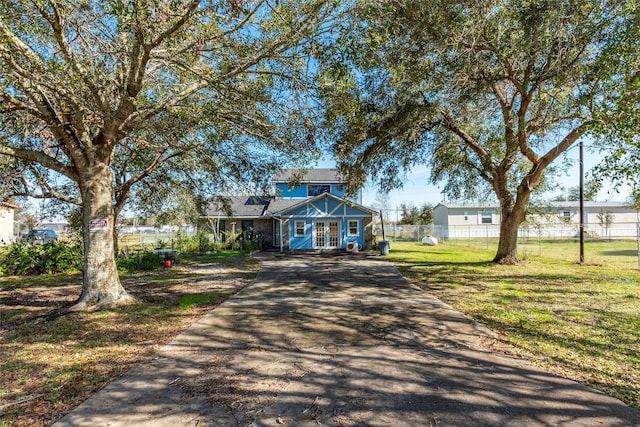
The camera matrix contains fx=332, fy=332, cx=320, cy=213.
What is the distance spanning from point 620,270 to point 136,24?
15992 mm

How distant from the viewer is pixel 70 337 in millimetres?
5273

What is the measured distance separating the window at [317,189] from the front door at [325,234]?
163 inches

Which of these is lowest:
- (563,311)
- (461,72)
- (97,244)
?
(563,311)

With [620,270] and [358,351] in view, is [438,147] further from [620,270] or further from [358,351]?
[358,351]

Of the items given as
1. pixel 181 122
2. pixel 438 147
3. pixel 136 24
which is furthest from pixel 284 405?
pixel 438 147

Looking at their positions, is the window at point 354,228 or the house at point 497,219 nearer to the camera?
the window at point 354,228

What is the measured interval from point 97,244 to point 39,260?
8.78 metres

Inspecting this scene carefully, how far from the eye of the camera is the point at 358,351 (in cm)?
459

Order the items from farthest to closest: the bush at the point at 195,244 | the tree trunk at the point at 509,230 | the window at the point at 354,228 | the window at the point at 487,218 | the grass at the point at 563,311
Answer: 1. the window at the point at 487,218
2. the window at the point at 354,228
3. the bush at the point at 195,244
4. the tree trunk at the point at 509,230
5. the grass at the point at 563,311

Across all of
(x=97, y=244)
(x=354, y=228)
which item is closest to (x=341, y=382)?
(x=97, y=244)

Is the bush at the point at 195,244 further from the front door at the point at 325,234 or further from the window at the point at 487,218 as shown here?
the window at the point at 487,218

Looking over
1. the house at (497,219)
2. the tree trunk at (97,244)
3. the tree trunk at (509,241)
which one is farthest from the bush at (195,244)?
the house at (497,219)

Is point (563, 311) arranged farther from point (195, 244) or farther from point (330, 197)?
point (195, 244)

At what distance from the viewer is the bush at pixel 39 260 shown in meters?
12.9
